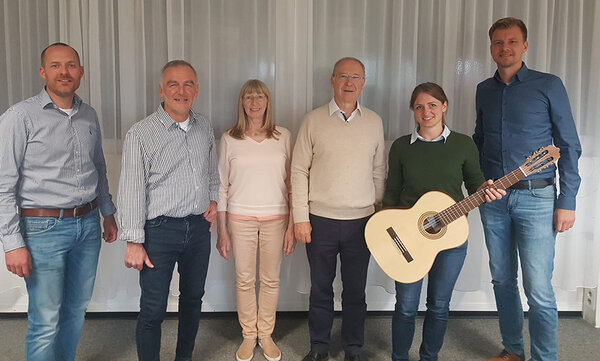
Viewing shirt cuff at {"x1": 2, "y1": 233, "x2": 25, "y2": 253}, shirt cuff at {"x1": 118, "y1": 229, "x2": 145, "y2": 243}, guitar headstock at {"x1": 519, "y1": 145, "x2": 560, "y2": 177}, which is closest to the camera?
shirt cuff at {"x1": 2, "y1": 233, "x2": 25, "y2": 253}

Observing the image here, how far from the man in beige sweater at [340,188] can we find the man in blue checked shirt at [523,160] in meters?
0.58

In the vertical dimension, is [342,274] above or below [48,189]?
below

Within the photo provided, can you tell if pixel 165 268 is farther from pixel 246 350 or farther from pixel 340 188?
pixel 340 188

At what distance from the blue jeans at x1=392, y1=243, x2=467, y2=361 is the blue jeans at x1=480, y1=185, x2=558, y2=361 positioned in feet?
0.89

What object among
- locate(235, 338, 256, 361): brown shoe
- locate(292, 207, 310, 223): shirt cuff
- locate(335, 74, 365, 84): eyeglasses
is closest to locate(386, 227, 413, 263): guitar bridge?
locate(292, 207, 310, 223): shirt cuff

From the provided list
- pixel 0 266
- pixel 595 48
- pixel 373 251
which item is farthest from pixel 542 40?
pixel 0 266

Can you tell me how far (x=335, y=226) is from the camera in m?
2.27

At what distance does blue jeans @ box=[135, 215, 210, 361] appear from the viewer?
78.4 inches

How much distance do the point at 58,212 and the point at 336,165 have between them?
1251 mm

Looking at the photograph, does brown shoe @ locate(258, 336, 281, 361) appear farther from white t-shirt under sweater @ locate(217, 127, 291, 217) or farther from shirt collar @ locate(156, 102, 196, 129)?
shirt collar @ locate(156, 102, 196, 129)

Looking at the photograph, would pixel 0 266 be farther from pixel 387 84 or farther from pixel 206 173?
pixel 387 84

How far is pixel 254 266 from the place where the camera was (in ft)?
8.04

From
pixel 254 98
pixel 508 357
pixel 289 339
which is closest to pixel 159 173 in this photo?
pixel 254 98

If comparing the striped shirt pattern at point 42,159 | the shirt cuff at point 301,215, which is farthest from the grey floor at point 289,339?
the striped shirt pattern at point 42,159
